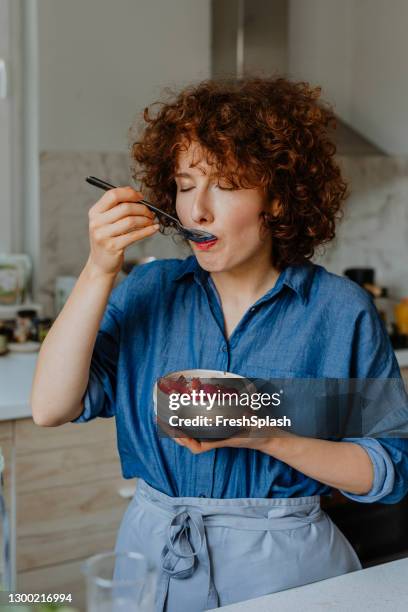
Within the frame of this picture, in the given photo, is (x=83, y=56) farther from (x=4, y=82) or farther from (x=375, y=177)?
(x=375, y=177)

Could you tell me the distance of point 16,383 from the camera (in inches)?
76.0

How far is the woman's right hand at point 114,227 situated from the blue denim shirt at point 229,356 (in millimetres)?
204

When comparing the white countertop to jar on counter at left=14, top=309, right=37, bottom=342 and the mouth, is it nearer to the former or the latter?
jar on counter at left=14, top=309, right=37, bottom=342

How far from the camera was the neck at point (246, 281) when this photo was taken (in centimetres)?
127

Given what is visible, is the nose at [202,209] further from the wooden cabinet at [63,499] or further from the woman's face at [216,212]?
the wooden cabinet at [63,499]

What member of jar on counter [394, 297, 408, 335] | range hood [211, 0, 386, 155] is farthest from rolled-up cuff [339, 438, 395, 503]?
range hood [211, 0, 386, 155]

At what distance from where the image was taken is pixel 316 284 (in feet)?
4.16

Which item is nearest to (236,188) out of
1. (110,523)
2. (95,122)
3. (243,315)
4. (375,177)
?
(243,315)

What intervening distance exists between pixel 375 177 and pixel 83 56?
121 centimetres

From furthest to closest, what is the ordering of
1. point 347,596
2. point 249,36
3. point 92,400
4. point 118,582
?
point 249,36 → point 92,400 → point 347,596 → point 118,582

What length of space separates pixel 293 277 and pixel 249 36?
168cm

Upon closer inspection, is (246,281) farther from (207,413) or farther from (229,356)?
(207,413)

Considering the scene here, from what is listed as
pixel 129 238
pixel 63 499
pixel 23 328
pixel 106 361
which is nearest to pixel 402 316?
pixel 23 328

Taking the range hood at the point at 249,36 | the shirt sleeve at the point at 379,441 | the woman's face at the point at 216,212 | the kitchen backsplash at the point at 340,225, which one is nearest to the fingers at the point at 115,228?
the woman's face at the point at 216,212
